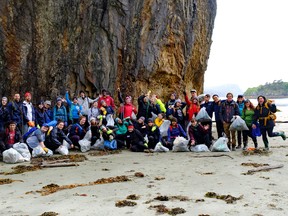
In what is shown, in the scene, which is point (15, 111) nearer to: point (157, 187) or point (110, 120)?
point (110, 120)

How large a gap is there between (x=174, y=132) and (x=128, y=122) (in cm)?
190

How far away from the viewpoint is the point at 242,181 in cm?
830

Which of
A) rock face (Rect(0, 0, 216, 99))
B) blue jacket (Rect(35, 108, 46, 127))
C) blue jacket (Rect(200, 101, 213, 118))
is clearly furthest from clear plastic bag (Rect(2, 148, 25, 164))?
blue jacket (Rect(200, 101, 213, 118))

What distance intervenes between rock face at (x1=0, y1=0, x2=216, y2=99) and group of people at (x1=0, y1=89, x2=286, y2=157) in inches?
125

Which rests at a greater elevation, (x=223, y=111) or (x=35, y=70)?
(x=35, y=70)

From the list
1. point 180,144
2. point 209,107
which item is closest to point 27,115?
point 180,144

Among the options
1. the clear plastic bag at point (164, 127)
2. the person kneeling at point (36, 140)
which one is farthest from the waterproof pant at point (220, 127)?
the person kneeling at point (36, 140)

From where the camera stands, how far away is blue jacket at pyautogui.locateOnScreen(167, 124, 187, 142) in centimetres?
1393

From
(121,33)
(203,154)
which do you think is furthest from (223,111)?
(121,33)

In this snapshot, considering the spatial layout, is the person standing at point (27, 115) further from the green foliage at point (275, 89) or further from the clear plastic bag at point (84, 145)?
the green foliage at point (275, 89)

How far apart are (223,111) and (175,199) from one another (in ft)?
24.4

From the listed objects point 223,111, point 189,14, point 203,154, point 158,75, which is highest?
point 189,14

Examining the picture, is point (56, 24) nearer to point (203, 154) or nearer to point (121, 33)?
point (121, 33)

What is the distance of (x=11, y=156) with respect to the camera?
37.2 feet
